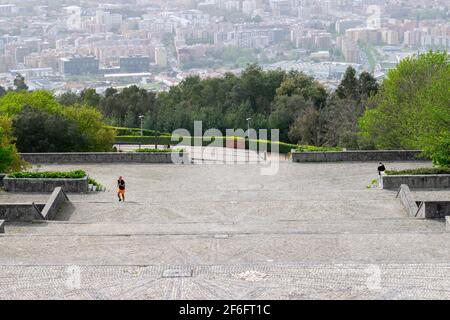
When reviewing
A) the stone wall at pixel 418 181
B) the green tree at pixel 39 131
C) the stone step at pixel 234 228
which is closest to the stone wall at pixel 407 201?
the stone step at pixel 234 228

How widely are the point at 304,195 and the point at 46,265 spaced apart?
8386 mm

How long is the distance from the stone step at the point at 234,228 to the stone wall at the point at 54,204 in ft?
2.32

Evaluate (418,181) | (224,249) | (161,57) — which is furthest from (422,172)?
(161,57)

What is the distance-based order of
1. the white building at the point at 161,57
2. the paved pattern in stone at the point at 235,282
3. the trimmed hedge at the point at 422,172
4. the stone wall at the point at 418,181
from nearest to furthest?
A: the paved pattern in stone at the point at 235,282 → the stone wall at the point at 418,181 → the trimmed hedge at the point at 422,172 → the white building at the point at 161,57

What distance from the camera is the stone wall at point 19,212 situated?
15844 millimetres

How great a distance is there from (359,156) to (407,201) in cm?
803

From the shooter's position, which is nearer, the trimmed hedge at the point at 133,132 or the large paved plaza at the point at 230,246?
the large paved plaza at the point at 230,246

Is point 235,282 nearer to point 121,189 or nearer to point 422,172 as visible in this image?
point 121,189

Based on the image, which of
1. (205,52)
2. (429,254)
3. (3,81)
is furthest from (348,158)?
(205,52)

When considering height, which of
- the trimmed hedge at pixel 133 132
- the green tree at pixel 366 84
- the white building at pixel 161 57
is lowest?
the white building at pixel 161 57

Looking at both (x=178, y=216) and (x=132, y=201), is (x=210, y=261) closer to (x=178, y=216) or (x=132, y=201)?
(x=178, y=216)

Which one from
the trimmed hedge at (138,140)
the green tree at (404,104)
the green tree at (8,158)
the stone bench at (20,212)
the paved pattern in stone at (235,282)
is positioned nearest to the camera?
the paved pattern in stone at (235,282)

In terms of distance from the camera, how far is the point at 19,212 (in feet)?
52.3

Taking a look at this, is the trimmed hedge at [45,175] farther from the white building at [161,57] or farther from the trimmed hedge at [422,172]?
the white building at [161,57]
